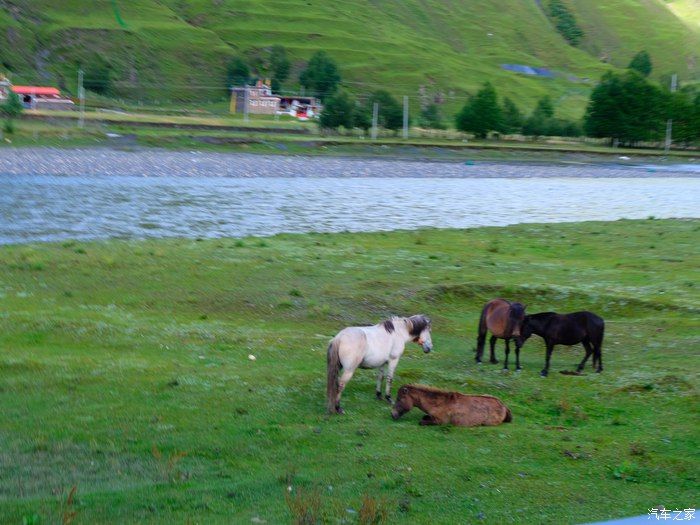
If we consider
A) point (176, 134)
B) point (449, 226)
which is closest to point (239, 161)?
point (176, 134)

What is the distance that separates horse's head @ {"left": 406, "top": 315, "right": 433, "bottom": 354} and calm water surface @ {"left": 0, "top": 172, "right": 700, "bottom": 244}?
768 inches

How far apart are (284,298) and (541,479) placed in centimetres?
1073

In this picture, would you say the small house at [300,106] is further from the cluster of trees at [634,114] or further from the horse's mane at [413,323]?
the horse's mane at [413,323]

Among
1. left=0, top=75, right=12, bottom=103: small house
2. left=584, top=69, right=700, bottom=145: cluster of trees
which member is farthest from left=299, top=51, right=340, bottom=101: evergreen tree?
left=0, top=75, right=12, bottom=103: small house

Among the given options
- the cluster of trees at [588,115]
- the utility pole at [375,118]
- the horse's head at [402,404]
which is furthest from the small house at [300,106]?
the horse's head at [402,404]

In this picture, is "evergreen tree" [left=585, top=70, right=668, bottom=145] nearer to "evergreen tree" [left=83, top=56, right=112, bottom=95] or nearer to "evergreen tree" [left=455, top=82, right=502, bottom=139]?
"evergreen tree" [left=455, top=82, right=502, bottom=139]

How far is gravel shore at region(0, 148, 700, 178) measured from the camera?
5884 centimetres

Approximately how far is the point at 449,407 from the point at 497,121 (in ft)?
350

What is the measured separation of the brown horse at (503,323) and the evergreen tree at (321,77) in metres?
135

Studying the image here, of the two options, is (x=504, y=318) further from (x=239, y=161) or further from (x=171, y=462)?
(x=239, y=161)

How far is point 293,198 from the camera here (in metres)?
48.7

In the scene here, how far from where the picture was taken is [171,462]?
33.9ft

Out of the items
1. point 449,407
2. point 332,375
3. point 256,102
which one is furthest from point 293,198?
point 256,102

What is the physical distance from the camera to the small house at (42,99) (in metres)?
105
